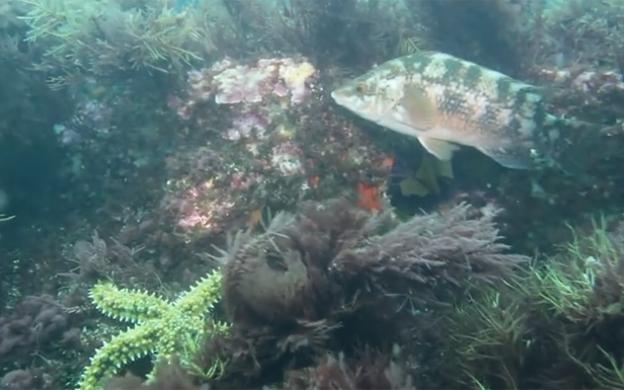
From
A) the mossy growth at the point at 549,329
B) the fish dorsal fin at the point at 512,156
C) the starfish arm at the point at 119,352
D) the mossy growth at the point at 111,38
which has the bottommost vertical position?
the starfish arm at the point at 119,352

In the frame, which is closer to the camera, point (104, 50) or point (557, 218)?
point (557, 218)

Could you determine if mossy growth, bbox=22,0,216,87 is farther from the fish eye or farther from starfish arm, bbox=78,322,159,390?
starfish arm, bbox=78,322,159,390

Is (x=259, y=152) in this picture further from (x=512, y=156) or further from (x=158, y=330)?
(x=512, y=156)

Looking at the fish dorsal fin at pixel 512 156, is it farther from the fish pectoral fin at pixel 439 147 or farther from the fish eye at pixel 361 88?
the fish eye at pixel 361 88

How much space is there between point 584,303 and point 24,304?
4995mm

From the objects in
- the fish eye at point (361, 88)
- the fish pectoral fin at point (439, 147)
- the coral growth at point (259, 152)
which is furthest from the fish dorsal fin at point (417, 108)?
the coral growth at point (259, 152)

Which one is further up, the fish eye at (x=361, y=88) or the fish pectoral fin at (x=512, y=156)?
the fish eye at (x=361, y=88)

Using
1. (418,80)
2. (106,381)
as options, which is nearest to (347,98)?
(418,80)

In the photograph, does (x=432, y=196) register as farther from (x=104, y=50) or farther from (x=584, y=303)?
(x=104, y=50)

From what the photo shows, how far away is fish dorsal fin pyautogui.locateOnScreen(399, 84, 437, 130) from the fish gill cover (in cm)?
2

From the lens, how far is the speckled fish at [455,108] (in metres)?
5.09

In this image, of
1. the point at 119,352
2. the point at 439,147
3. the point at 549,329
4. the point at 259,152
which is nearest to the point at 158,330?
the point at 119,352

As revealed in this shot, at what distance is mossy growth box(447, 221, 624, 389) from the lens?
3.32m

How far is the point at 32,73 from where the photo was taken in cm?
724
